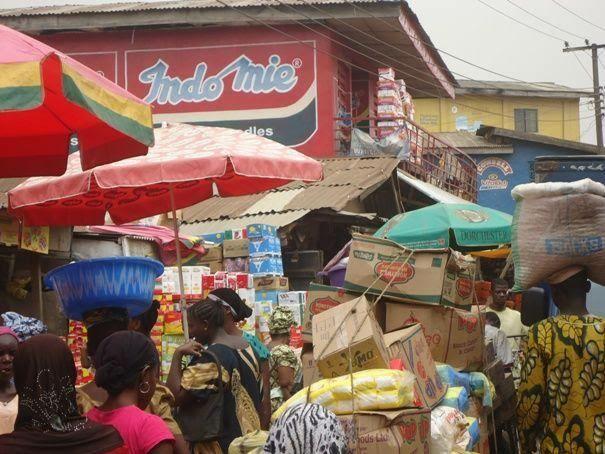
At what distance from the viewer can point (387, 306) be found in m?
6.76

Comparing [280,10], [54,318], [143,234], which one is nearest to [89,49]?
[280,10]

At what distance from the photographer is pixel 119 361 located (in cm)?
403

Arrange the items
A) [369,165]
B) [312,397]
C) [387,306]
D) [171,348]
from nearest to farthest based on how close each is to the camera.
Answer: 1. [312,397]
2. [387,306]
3. [171,348]
4. [369,165]

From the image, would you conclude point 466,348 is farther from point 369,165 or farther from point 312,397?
point 369,165

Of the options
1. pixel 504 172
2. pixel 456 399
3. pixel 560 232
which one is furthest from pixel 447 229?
pixel 504 172

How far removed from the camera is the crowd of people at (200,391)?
3.70m

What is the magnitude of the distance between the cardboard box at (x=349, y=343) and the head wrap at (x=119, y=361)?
1.30 meters

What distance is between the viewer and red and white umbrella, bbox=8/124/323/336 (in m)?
6.87

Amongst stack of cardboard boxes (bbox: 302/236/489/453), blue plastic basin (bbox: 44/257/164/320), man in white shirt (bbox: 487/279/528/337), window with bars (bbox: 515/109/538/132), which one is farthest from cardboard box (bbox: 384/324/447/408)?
window with bars (bbox: 515/109/538/132)

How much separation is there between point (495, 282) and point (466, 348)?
461cm

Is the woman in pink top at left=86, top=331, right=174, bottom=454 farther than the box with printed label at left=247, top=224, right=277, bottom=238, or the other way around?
the box with printed label at left=247, top=224, right=277, bottom=238

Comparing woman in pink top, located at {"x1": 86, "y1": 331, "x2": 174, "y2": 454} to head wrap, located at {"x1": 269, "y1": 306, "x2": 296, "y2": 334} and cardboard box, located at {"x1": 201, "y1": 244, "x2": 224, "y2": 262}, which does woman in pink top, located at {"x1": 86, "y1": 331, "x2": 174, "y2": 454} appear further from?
cardboard box, located at {"x1": 201, "y1": 244, "x2": 224, "y2": 262}

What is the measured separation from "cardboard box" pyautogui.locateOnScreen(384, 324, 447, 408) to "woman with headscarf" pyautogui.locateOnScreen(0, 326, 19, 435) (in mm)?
1912

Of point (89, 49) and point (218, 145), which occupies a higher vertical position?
point (89, 49)
